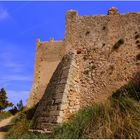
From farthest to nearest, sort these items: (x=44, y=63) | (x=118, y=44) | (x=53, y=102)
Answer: (x=44, y=63) < (x=118, y=44) < (x=53, y=102)

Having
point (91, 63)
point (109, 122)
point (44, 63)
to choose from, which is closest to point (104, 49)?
point (91, 63)

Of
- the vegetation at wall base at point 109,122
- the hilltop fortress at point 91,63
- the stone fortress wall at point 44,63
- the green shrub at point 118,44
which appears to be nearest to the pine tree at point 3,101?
the stone fortress wall at point 44,63

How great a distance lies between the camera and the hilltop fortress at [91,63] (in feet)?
48.1

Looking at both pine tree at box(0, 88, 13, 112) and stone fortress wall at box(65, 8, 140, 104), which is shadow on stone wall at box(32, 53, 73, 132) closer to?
stone fortress wall at box(65, 8, 140, 104)

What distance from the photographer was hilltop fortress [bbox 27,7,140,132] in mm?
14664

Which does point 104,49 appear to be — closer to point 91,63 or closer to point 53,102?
point 91,63

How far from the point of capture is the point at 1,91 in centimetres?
3669

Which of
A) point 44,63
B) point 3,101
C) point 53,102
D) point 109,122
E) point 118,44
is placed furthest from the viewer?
point 3,101

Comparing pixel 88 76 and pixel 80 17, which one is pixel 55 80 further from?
pixel 80 17

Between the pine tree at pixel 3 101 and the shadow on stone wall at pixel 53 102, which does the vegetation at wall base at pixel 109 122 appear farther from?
the pine tree at pixel 3 101

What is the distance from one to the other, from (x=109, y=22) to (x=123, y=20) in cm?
55

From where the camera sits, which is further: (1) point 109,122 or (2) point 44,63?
(2) point 44,63

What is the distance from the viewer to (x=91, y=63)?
52.4 feet

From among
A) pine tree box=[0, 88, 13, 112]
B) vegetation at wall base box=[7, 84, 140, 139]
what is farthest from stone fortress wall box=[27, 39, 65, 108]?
vegetation at wall base box=[7, 84, 140, 139]
